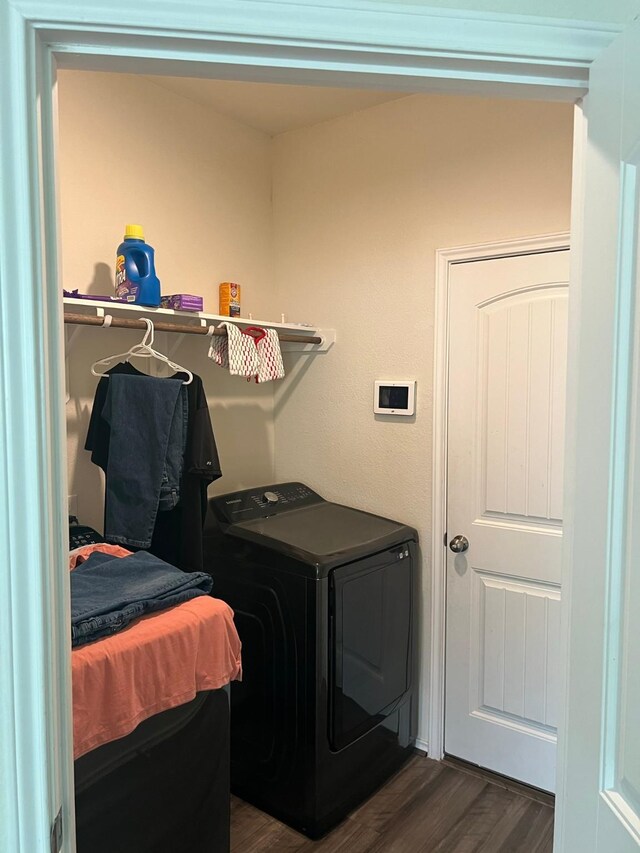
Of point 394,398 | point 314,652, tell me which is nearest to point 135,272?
Result: point 394,398

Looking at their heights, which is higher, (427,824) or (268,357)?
(268,357)

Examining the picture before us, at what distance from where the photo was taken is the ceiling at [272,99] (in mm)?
2543

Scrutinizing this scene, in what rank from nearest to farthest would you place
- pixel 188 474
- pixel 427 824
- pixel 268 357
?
pixel 188 474 → pixel 427 824 → pixel 268 357

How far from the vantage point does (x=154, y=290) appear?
85.8 inches

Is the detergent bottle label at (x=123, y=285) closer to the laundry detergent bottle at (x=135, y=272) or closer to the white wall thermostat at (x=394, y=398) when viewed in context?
the laundry detergent bottle at (x=135, y=272)

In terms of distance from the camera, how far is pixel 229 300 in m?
2.69

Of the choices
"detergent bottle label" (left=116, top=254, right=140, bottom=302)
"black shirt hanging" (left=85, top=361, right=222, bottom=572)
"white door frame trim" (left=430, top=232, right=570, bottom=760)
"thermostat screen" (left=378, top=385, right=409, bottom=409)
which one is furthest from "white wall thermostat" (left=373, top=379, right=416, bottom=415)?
"detergent bottle label" (left=116, top=254, right=140, bottom=302)

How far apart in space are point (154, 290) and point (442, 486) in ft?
4.43

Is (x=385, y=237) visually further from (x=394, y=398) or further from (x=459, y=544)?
(x=459, y=544)

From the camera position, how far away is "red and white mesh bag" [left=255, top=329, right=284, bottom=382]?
253cm

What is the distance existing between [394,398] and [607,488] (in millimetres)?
1869

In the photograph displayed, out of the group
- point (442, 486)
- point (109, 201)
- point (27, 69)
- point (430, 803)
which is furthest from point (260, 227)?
point (430, 803)

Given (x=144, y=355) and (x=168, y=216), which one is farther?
(x=168, y=216)

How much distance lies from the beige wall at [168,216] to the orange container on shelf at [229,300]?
0.36 feet
